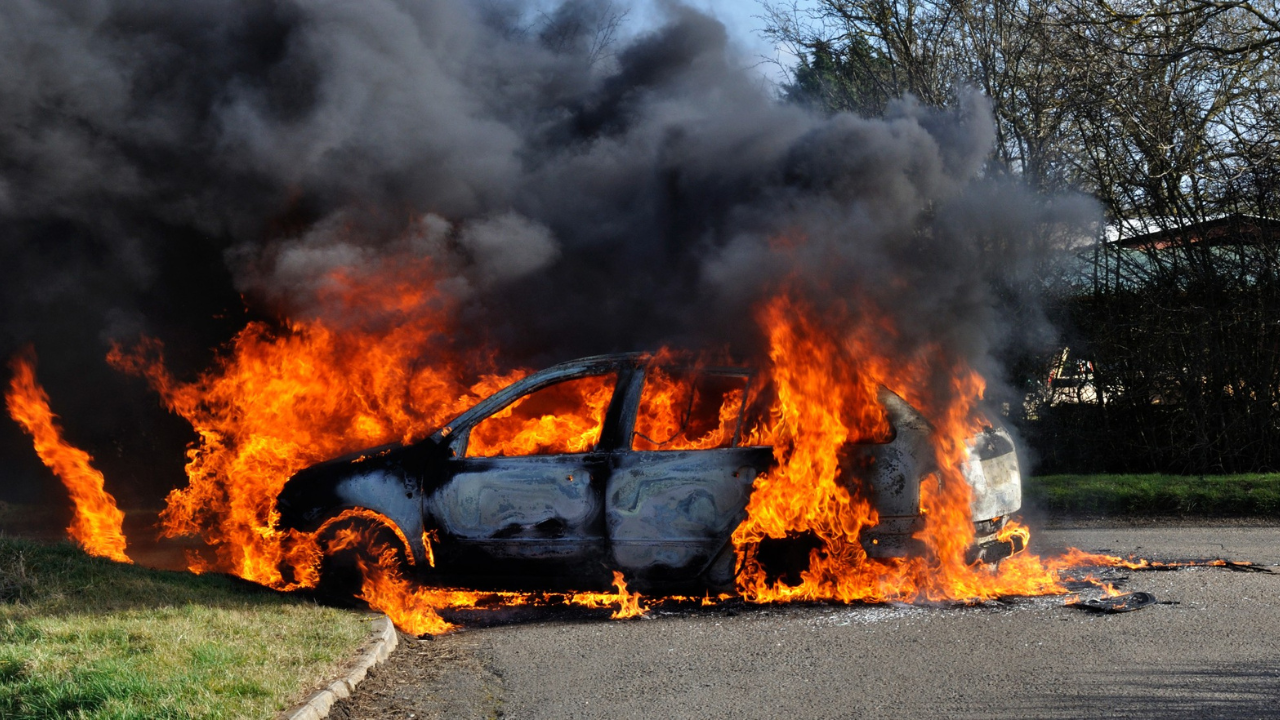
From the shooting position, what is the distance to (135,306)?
29.4ft

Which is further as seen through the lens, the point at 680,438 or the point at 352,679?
the point at 680,438

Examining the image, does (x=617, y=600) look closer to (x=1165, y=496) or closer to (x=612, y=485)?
(x=612, y=485)

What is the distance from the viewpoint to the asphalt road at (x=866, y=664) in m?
4.29

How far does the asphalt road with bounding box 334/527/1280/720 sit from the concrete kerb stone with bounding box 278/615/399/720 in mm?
67

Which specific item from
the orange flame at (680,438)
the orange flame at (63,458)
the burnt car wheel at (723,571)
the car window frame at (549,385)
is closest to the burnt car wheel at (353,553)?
the orange flame at (680,438)

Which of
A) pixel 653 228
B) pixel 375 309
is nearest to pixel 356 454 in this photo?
pixel 375 309

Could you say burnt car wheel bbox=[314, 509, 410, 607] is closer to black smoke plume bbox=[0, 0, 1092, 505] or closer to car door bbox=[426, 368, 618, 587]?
car door bbox=[426, 368, 618, 587]

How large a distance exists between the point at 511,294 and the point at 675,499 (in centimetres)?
329

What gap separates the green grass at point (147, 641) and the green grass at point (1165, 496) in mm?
7293

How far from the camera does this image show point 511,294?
8609 millimetres

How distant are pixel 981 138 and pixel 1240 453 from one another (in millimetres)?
6081

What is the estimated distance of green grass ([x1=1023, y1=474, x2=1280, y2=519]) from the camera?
31.2 feet

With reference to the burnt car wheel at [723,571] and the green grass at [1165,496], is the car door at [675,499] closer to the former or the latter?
the burnt car wheel at [723,571]

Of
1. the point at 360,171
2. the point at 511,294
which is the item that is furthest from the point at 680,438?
the point at 360,171
